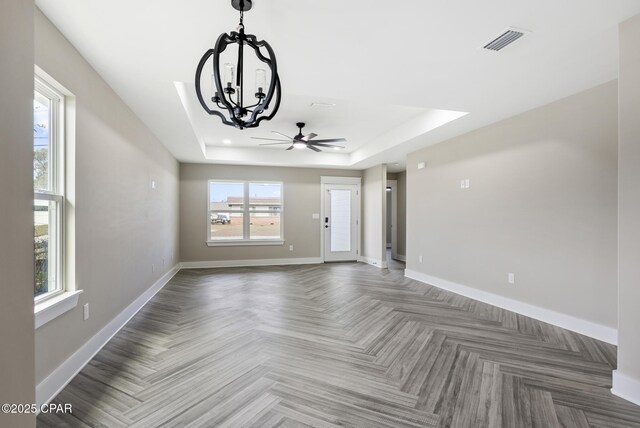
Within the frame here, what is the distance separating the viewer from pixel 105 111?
113 inches

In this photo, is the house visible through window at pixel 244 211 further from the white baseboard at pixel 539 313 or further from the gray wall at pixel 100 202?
the white baseboard at pixel 539 313

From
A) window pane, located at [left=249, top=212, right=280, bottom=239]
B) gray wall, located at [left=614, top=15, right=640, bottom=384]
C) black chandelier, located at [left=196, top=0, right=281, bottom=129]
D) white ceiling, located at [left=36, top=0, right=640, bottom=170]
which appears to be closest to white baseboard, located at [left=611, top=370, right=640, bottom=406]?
gray wall, located at [left=614, top=15, right=640, bottom=384]

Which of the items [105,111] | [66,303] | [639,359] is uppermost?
[105,111]

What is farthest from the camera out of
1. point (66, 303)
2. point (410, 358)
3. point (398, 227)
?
point (398, 227)

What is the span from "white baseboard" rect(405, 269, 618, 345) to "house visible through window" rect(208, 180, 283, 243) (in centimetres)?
416

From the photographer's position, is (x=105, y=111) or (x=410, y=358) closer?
(x=410, y=358)

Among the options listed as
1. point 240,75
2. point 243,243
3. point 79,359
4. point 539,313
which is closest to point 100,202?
point 79,359

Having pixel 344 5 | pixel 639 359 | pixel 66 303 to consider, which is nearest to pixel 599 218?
pixel 639 359

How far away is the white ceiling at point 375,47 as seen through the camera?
1.95 m

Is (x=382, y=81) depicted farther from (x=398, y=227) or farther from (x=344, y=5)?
(x=398, y=227)

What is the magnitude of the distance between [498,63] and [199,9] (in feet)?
8.02

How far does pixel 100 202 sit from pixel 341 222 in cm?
588

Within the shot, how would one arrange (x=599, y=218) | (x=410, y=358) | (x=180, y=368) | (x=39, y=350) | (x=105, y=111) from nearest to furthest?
(x=39, y=350)
(x=180, y=368)
(x=410, y=358)
(x=105, y=111)
(x=599, y=218)

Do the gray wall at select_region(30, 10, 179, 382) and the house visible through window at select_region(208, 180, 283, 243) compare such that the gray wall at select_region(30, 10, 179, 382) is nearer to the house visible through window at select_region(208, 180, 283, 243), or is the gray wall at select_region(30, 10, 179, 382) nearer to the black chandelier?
the black chandelier
